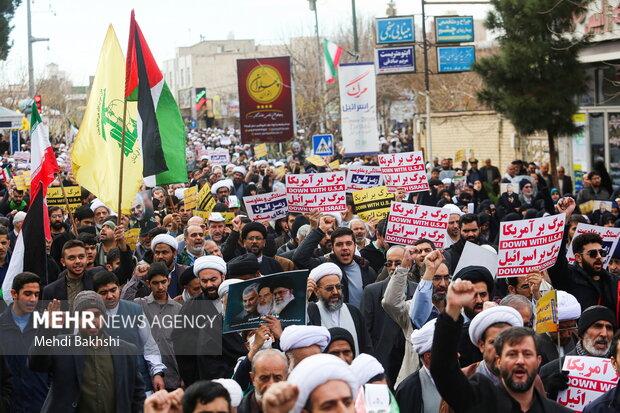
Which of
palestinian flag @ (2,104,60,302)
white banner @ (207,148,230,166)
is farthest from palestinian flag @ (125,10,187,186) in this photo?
white banner @ (207,148,230,166)

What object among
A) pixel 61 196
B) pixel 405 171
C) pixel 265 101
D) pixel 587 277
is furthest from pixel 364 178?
pixel 265 101

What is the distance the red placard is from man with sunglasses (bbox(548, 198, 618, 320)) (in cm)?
1725

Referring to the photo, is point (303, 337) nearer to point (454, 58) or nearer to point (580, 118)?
point (580, 118)

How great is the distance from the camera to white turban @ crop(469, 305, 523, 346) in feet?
17.2

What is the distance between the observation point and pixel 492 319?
5254mm

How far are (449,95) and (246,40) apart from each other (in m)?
128

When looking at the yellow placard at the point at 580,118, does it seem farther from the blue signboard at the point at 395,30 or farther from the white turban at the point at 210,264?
the white turban at the point at 210,264

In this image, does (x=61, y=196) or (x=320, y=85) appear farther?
(x=320, y=85)

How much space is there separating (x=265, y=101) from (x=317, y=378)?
22.3 meters

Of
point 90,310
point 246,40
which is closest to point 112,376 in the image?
point 90,310

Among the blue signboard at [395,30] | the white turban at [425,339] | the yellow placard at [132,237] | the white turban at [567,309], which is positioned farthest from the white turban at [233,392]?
the blue signboard at [395,30]

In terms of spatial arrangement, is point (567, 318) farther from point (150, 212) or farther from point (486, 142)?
point (486, 142)

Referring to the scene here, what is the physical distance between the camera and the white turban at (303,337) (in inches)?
206

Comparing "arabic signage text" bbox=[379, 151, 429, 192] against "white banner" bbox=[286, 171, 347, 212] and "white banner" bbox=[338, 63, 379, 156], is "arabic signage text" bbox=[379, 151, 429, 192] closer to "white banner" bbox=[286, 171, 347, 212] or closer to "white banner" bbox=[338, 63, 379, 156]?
"white banner" bbox=[286, 171, 347, 212]
